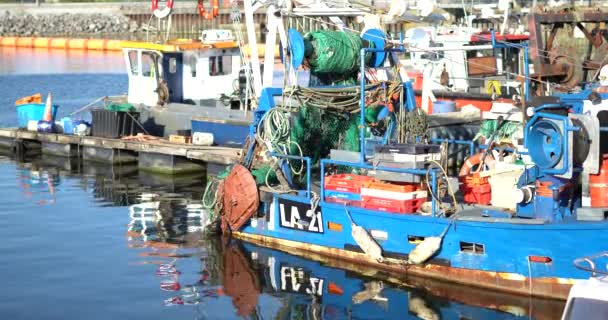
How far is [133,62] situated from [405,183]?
13.6 meters

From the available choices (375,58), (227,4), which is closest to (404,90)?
(375,58)

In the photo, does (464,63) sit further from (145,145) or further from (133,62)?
(133,62)

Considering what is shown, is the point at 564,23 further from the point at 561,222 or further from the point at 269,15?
the point at 561,222

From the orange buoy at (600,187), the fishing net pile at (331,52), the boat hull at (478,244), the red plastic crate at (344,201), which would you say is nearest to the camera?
the boat hull at (478,244)

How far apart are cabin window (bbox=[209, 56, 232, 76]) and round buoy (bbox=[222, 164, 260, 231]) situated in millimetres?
9948

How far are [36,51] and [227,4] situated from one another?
1668 inches

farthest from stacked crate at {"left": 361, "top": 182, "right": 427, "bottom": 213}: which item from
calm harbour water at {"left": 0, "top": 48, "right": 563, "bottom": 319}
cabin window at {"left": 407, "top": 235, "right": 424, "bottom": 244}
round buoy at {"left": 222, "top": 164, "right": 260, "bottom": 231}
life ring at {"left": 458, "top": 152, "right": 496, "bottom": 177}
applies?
round buoy at {"left": 222, "top": 164, "right": 260, "bottom": 231}

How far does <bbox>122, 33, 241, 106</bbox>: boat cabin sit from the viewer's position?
27.0m

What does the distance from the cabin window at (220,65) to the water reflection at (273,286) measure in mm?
7243

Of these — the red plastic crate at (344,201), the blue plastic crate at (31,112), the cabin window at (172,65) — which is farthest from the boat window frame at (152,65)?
the red plastic crate at (344,201)

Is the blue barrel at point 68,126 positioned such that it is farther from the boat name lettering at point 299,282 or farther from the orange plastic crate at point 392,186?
the orange plastic crate at point 392,186

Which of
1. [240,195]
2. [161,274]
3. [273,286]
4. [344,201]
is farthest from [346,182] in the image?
[161,274]

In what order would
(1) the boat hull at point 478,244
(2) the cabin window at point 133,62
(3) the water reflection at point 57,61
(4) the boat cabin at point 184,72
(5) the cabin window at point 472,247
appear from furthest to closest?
(3) the water reflection at point 57,61, (2) the cabin window at point 133,62, (4) the boat cabin at point 184,72, (5) the cabin window at point 472,247, (1) the boat hull at point 478,244

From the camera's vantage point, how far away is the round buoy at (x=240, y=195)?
685 inches
